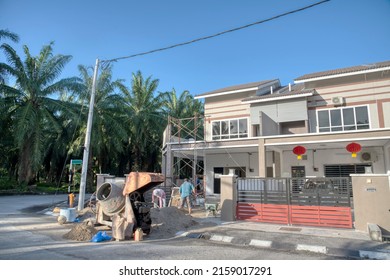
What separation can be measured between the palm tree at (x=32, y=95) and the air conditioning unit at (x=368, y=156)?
70.6ft

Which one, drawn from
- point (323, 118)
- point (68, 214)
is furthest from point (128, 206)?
point (323, 118)

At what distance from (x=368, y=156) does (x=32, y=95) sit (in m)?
25.4

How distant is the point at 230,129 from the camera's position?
2053 cm

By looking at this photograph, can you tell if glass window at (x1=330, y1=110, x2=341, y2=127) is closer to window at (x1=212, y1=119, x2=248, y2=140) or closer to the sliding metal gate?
window at (x1=212, y1=119, x2=248, y2=140)

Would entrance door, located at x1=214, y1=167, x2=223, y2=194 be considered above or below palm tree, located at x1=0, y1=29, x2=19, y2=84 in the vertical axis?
below

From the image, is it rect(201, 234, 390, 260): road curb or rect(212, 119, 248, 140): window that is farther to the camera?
rect(212, 119, 248, 140): window

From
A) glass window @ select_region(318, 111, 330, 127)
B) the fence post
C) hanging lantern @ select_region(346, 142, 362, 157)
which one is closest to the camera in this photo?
the fence post

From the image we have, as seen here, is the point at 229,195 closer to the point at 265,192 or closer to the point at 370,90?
the point at 265,192

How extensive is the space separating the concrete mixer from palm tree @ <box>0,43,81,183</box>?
15753 mm

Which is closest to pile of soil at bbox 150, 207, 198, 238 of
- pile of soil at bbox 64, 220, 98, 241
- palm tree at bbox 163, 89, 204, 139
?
pile of soil at bbox 64, 220, 98, 241

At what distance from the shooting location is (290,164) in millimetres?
18766

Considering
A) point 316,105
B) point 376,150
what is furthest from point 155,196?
point 376,150

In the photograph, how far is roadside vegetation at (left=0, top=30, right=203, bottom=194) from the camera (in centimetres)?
2169

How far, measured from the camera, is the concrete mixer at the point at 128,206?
7.85 meters
